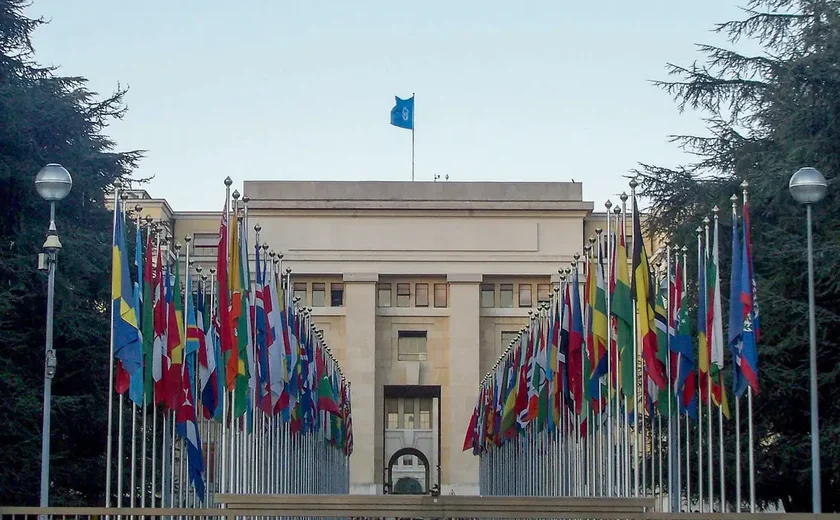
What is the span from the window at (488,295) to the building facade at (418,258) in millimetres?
51

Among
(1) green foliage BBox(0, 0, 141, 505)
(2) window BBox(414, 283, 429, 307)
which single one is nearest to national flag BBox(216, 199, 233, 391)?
(1) green foliage BBox(0, 0, 141, 505)

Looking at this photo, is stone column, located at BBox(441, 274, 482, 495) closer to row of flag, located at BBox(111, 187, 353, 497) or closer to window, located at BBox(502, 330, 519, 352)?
window, located at BBox(502, 330, 519, 352)

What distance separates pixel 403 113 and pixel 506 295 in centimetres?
1061

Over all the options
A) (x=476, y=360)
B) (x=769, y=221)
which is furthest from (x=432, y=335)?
(x=769, y=221)

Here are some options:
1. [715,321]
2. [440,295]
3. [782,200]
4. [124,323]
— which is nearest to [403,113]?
[440,295]

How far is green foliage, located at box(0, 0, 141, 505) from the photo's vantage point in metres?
34.0

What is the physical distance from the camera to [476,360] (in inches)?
2879

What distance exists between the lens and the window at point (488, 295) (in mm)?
75938

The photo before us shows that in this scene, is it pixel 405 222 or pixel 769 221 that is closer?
pixel 769 221

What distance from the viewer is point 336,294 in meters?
75.8

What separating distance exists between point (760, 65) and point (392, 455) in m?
46.2

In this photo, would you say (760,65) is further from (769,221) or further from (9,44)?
(9,44)

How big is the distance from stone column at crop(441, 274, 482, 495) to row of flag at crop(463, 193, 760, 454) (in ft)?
113

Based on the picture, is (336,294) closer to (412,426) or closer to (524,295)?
(412,426)
